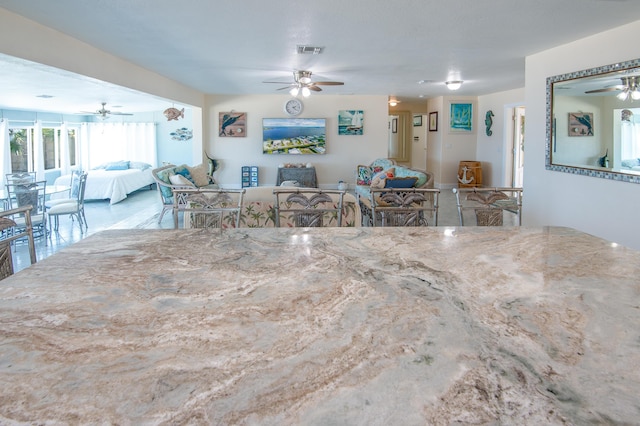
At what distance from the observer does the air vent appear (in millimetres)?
5035

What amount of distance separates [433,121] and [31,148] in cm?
923

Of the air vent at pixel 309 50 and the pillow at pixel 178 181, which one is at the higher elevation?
the air vent at pixel 309 50

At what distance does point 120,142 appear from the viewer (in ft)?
43.0

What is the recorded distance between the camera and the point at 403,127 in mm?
13594

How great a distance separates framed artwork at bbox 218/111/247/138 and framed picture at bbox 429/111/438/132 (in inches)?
178

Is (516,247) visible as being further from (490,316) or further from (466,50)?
(466,50)

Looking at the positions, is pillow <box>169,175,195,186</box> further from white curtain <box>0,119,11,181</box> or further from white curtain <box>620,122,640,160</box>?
white curtain <box>620,122,640,160</box>

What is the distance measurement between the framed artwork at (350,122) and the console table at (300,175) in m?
1.22

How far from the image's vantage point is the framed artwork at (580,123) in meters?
4.63

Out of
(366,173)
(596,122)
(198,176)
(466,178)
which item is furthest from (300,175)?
(596,122)

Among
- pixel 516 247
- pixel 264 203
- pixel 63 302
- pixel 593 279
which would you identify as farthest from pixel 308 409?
pixel 264 203

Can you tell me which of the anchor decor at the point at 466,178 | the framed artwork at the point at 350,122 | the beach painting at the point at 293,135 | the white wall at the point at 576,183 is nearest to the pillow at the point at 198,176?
the beach painting at the point at 293,135

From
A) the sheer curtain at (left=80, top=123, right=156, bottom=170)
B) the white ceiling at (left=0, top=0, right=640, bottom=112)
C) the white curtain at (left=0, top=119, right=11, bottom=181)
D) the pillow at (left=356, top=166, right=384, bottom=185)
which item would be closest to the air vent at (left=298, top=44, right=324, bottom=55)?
the white ceiling at (left=0, top=0, right=640, bottom=112)

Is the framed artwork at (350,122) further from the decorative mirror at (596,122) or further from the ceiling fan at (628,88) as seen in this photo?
the ceiling fan at (628,88)
